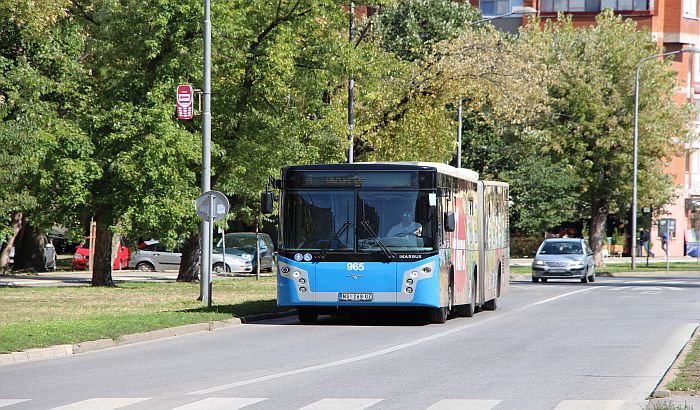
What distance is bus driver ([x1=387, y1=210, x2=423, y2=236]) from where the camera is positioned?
23.6 m

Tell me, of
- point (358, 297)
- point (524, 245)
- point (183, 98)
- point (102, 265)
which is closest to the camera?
point (358, 297)

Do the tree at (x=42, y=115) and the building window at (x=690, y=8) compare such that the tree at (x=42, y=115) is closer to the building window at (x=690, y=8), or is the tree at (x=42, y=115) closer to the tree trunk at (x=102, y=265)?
the tree trunk at (x=102, y=265)

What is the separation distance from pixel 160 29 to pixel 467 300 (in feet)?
37.9

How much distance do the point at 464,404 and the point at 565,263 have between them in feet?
123

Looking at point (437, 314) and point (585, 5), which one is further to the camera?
point (585, 5)

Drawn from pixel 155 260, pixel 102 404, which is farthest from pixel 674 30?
pixel 102 404

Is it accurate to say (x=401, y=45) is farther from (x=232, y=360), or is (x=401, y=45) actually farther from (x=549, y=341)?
(x=232, y=360)

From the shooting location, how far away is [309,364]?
16.2 metres

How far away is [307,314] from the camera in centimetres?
2500

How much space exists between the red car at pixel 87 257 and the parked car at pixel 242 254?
554 centimetres

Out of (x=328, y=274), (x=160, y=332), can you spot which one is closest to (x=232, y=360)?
(x=160, y=332)

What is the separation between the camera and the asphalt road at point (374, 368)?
41.0ft

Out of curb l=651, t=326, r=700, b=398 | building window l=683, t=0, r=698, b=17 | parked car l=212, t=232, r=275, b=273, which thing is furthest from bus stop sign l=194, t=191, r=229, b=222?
building window l=683, t=0, r=698, b=17

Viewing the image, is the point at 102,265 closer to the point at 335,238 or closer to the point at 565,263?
the point at 335,238
